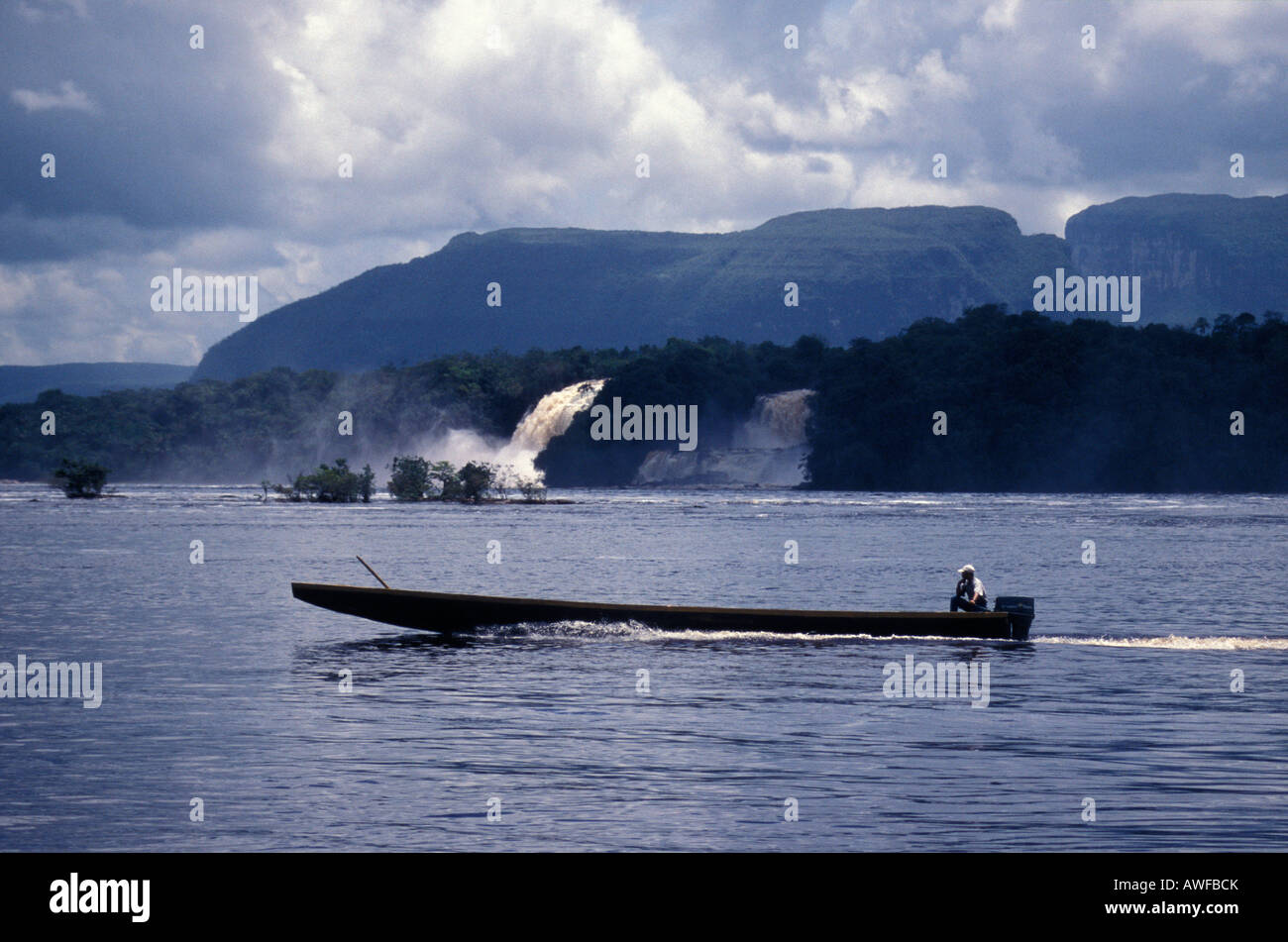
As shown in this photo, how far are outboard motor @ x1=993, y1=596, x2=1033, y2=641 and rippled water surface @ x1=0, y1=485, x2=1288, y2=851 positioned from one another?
0.61 m

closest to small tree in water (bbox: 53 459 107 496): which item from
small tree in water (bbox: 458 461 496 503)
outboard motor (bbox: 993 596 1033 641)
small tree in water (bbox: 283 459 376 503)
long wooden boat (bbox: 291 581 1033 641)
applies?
small tree in water (bbox: 283 459 376 503)

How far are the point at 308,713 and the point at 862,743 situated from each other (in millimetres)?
10203

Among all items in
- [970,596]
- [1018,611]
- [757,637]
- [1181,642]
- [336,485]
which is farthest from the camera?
[336,485]

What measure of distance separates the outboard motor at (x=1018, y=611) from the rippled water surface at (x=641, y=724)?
2.01 feet

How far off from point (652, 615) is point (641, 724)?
11.4m

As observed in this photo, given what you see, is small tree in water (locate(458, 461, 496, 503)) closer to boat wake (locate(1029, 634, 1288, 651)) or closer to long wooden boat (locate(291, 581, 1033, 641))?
long wooden boat (locate(291, 581, 1033, 641))

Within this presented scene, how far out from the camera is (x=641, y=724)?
25.2 meters

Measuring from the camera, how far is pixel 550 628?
3788cm

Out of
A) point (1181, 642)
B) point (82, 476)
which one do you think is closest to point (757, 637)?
point (1181, 642)

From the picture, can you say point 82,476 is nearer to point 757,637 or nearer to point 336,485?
point 336,485

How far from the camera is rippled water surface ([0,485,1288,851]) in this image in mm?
17906

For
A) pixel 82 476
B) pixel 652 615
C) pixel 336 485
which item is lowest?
pixel 652 615
